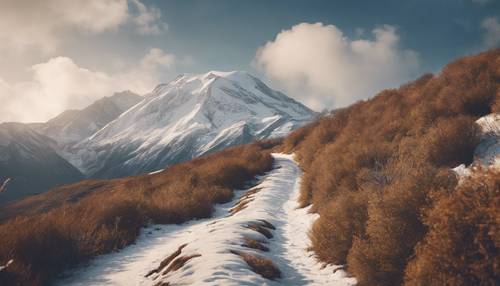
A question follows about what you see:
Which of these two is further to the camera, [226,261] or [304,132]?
[304,132]

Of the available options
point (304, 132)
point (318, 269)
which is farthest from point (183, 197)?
point (304, 132)

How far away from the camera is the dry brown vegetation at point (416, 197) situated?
5.04 meters

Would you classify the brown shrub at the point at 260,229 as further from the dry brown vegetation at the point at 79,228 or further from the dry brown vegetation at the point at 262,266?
the dry brown vegetation at the point at 79,228

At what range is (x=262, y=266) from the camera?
9.21 metres

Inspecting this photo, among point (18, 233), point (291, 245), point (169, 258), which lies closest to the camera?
point (18, 233)

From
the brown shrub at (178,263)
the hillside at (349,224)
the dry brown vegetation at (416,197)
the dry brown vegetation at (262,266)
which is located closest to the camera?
the dry brown vegetation at (416,197)

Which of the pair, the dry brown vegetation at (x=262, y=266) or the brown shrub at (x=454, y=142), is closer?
the dry brown vegetation at (x=262, y=266)

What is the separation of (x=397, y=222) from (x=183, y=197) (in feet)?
47.9

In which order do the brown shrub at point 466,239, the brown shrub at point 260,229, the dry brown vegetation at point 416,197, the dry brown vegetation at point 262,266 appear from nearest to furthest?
the brown shrub at point 466,239, the dry brown vegetation at point 416,197, the dry brown vegetation at point 262,266, the brown shrub at point 260,229

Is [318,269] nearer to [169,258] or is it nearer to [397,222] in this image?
[397,222]

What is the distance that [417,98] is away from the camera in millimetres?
18891

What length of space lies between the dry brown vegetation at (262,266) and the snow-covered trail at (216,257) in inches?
7.0

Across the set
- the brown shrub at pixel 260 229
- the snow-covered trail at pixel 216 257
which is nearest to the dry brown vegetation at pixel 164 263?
the snow-covered trail at pixel 216 257

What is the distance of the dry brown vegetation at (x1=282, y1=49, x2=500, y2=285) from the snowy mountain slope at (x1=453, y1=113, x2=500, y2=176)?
29cm
